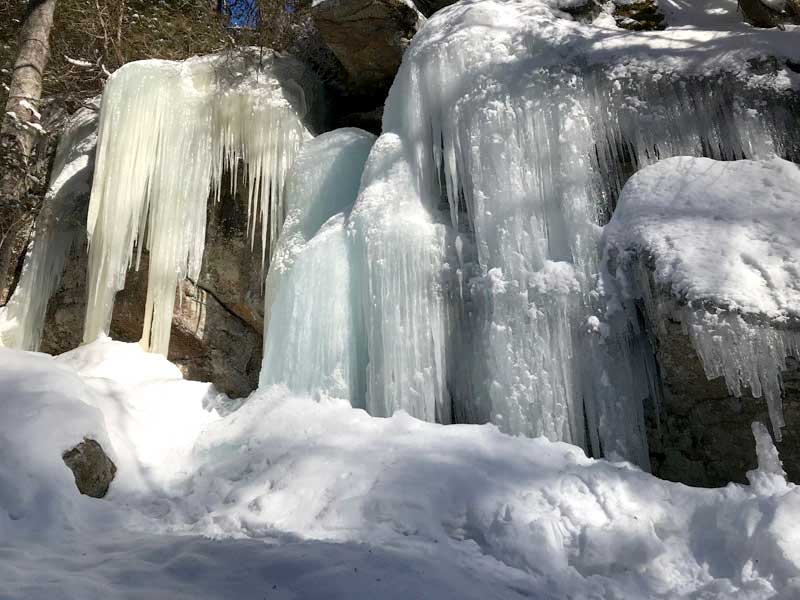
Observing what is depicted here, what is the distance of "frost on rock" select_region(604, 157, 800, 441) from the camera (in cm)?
317

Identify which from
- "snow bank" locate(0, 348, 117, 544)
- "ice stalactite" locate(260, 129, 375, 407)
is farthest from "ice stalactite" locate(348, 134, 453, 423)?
"snow bank" locate(0, 348, 117, 544)

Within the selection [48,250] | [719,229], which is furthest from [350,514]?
[48,250]

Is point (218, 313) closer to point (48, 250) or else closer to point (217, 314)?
point (217, 314)

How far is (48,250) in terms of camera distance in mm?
6730

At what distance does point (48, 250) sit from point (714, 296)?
21.4ft

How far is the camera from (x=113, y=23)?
329 inches

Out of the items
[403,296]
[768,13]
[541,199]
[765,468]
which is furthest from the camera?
[768,13]

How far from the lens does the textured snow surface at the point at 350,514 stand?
2162 millimetres

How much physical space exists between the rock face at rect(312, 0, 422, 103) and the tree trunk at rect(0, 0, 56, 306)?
2682mm

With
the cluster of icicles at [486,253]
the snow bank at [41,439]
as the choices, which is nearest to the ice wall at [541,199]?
the cluster of icicles at [486,253]

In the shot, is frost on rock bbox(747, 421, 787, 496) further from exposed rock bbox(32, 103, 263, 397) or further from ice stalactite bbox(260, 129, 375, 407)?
exposed rock bbox(32, 103, 263, 397)

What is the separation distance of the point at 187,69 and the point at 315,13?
1531mm

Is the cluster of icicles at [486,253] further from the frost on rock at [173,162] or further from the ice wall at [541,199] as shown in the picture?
the frost on rock at [173,162]

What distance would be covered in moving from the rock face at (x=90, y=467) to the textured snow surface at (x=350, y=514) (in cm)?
8
